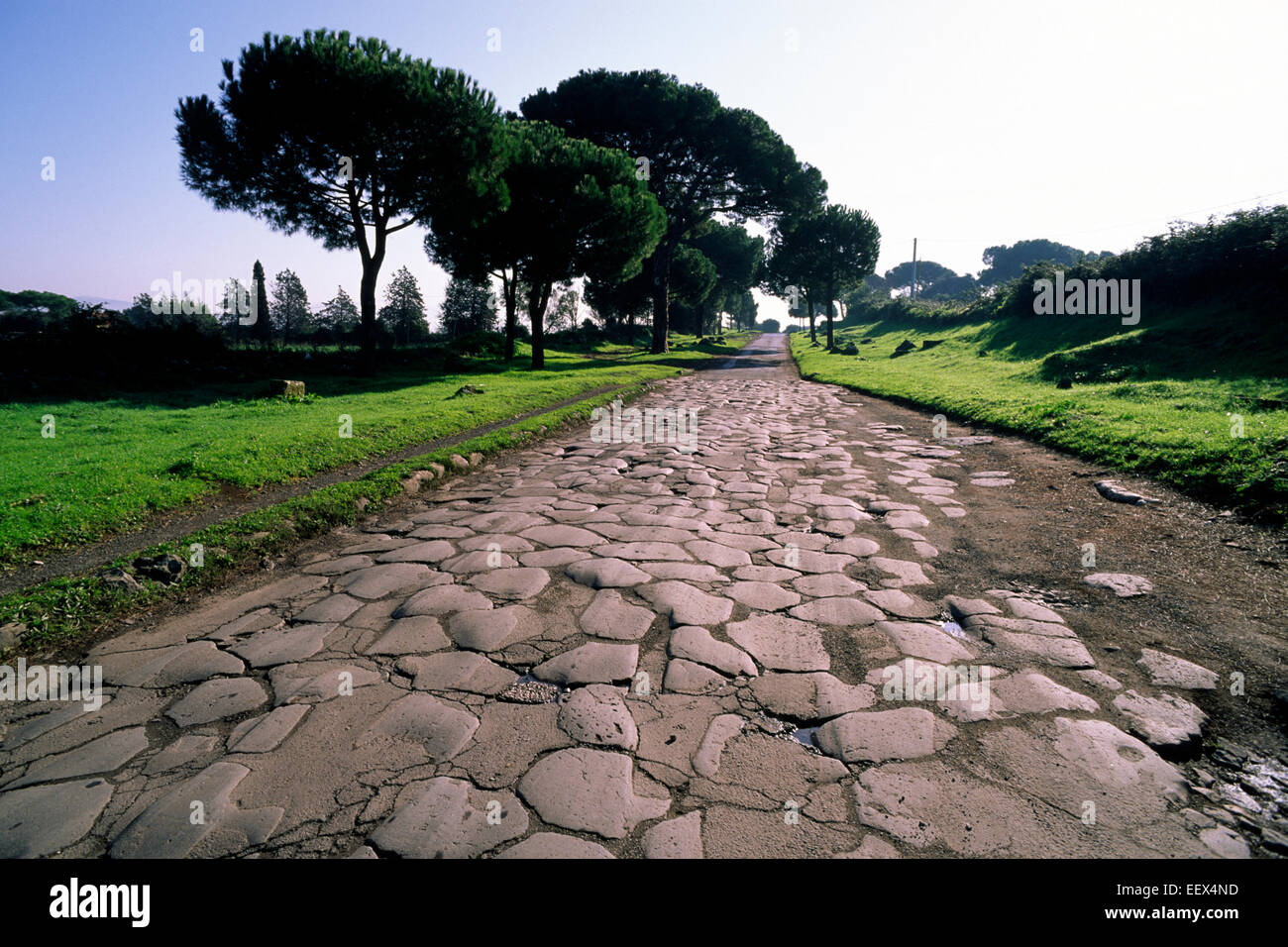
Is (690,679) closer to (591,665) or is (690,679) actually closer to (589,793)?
(591,665)

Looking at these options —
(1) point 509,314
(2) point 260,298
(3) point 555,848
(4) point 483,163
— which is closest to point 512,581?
(3) point 555,848

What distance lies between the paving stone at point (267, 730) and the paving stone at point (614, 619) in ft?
4.86

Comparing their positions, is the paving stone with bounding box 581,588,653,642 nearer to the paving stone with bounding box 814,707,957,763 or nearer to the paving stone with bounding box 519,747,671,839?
the paving stone with bounding box 519,747,671,839

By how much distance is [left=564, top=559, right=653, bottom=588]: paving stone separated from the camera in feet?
13.6

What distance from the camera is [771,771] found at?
7.68 ft

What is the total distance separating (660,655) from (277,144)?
24.7m

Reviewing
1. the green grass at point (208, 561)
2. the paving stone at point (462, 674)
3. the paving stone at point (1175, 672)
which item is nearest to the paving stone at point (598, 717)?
the paving stone at point (462, 674)

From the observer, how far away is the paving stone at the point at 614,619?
136 inches

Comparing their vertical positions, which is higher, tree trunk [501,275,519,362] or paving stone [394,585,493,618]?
tree trunk [501,275,519,362]

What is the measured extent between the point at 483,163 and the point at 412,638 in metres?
22.9

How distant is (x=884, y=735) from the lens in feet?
8.32

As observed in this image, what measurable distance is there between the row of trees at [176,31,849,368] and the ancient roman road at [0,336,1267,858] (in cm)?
2104

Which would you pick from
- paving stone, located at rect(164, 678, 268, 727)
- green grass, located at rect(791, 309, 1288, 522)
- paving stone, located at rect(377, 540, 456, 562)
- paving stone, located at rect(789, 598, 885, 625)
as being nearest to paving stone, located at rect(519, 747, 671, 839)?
paving stone, located at rect(164, 678, 268, 727)

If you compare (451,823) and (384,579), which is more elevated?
(384,579)
